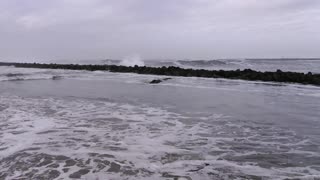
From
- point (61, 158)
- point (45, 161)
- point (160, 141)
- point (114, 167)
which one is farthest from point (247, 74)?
point (45, 161)

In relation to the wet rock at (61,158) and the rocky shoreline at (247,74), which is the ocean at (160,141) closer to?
the wet rock at (61,158)

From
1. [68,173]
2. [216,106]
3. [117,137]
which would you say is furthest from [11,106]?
[68,173]

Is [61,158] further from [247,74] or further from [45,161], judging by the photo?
[247,74]

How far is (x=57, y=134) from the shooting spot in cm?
677

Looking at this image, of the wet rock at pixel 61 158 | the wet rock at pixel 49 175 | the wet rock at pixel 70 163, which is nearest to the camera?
the wet rock at pixel 49 175

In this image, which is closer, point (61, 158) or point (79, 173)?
point (79, 173)

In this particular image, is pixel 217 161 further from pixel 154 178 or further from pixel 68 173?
pixel 68 173

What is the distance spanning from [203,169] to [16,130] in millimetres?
4318

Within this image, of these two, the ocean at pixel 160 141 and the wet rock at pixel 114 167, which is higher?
the ocean at pixel 160 141

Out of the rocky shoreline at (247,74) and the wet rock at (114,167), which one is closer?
the wet rock at (114,167)

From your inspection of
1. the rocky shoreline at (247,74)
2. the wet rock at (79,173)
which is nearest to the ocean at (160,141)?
the wet rock at (79,173)

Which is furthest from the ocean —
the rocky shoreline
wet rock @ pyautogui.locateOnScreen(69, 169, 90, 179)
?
the rocky shoreline

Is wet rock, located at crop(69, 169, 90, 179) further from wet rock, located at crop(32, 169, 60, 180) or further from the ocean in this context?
wet rock, located at crop(32, 169, 60, 180)

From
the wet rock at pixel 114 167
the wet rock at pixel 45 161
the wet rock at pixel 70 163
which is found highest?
the wet rock at pixel 114 167
